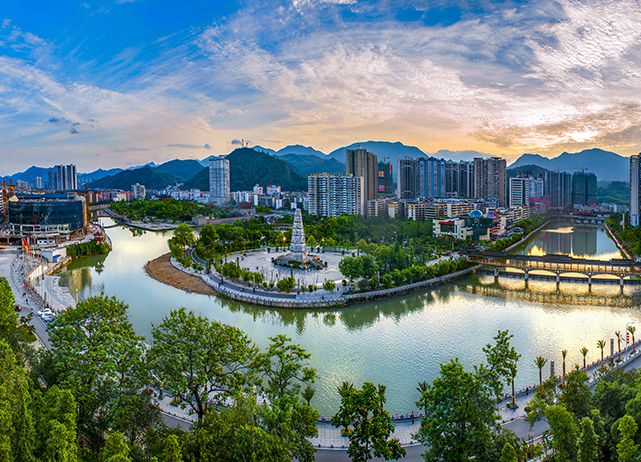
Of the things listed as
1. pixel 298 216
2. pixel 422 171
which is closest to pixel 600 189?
pixel 422 171

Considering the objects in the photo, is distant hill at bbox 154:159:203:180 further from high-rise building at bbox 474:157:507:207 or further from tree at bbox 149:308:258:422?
tree at bbox 149:308:258:422

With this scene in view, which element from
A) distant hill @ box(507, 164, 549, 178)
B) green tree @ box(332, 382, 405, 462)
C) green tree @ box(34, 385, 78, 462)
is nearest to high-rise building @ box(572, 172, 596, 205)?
distant hill @ box(507, 164, 549, 178)

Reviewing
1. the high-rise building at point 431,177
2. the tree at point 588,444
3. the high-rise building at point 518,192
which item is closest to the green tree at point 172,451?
the tree at point 588,444

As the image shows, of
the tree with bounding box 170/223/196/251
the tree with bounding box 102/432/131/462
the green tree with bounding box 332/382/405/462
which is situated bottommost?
the green tree with bounding box 332/382/405/462

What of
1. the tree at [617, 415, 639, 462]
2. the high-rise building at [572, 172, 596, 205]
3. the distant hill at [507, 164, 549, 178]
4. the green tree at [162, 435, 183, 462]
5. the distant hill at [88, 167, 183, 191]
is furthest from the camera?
the distant hill at [88, 167, 183, 191]

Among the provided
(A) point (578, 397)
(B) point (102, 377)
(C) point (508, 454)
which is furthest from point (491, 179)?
(B) point (102, 377)

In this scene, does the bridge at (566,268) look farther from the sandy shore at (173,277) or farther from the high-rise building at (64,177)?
the high-rise building at (64,177)
